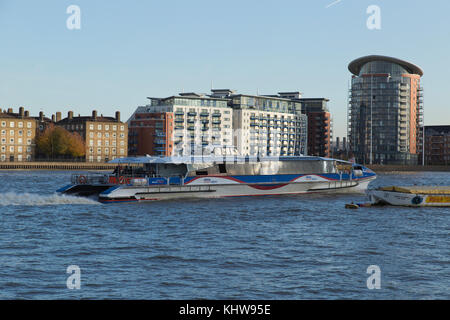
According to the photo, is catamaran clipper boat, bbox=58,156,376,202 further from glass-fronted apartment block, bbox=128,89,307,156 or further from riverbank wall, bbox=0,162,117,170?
glass-fronted apartment block, bbox=128,89,307,156

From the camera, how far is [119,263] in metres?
18.9

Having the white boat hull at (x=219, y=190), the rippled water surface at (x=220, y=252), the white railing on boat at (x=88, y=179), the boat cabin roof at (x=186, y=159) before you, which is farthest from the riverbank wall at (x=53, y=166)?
the rippled water surface at (x=220, y=252)

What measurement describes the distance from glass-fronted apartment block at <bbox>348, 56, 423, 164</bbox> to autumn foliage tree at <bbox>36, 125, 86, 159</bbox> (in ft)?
328

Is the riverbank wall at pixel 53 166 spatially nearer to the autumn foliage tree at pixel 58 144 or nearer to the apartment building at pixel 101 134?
the autumn foliage tree at pixel 58 144

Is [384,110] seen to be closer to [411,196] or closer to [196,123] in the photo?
[196,123]

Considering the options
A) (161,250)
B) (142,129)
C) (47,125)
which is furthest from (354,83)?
(161,250)

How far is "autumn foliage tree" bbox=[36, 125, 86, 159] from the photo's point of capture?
A: 471 feet

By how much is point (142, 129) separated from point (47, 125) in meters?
27.9

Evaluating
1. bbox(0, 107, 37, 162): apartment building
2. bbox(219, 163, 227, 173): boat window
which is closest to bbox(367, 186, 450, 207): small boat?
bbox(219, 163, 227, 173): boat window

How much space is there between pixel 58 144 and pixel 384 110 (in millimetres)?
113098

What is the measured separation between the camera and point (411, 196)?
1528 inches

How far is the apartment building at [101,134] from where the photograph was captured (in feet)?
508

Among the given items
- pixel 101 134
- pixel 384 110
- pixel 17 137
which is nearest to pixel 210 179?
pixel 17 137

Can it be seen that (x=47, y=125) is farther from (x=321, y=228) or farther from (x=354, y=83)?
(x=321, y=228)
